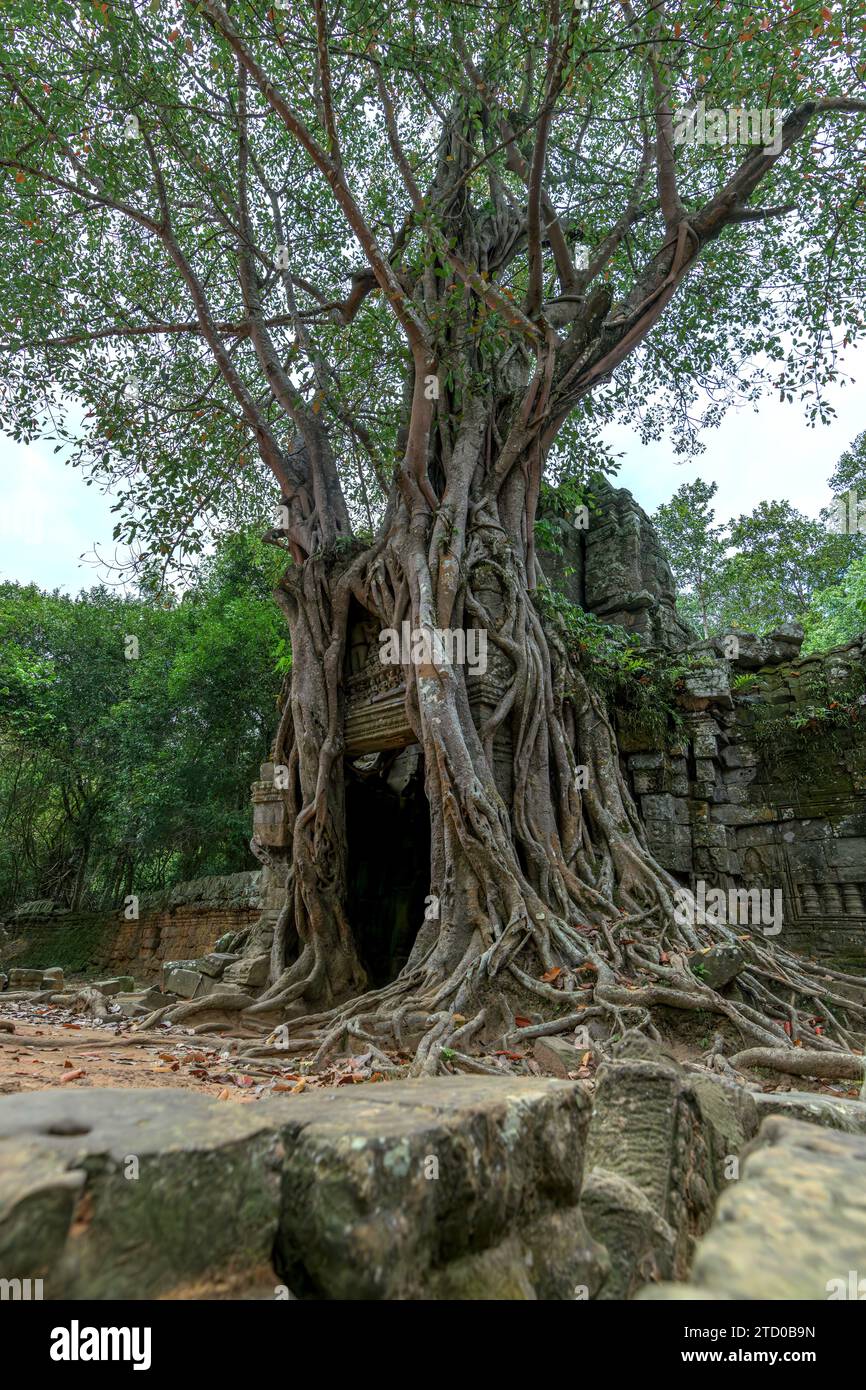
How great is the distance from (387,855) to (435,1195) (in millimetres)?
6749

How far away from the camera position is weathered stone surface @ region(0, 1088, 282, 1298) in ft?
2.70

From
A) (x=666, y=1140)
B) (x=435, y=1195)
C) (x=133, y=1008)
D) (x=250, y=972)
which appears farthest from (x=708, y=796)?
→ (x=435, y=1195)

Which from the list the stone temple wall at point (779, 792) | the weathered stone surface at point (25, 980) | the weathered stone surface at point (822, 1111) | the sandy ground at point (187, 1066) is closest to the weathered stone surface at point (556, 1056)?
the sandy ground at point (187, 1066)

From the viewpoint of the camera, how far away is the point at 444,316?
19.7 ft

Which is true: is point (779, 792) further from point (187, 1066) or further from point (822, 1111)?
point (822, 1111)

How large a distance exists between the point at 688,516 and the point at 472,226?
10184mm

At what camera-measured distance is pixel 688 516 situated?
15961mm

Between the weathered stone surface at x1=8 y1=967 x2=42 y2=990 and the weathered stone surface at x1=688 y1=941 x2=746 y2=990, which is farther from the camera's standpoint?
the weathered stone surface at x1=8 y1=967 x2=42 y2=990

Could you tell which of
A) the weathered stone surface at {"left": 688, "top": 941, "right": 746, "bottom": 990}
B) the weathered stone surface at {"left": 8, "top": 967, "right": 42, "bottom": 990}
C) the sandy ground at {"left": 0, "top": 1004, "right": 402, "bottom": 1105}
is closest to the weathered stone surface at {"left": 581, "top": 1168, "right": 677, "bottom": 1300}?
the sandy ground at {"left": 0, "top": 1004, "right": 402, "bottom": 1105}

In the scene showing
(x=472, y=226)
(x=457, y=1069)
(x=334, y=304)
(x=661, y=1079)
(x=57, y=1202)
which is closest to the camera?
(x=57, y=1202)

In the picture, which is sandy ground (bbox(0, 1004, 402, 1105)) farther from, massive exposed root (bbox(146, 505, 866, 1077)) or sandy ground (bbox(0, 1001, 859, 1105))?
massive exposed root (bbox(146, 505, 866, 1077))

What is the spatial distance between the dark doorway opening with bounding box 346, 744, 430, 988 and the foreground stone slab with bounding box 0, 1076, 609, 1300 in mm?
5967

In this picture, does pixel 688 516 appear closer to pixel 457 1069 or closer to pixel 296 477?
pixel 296 477
